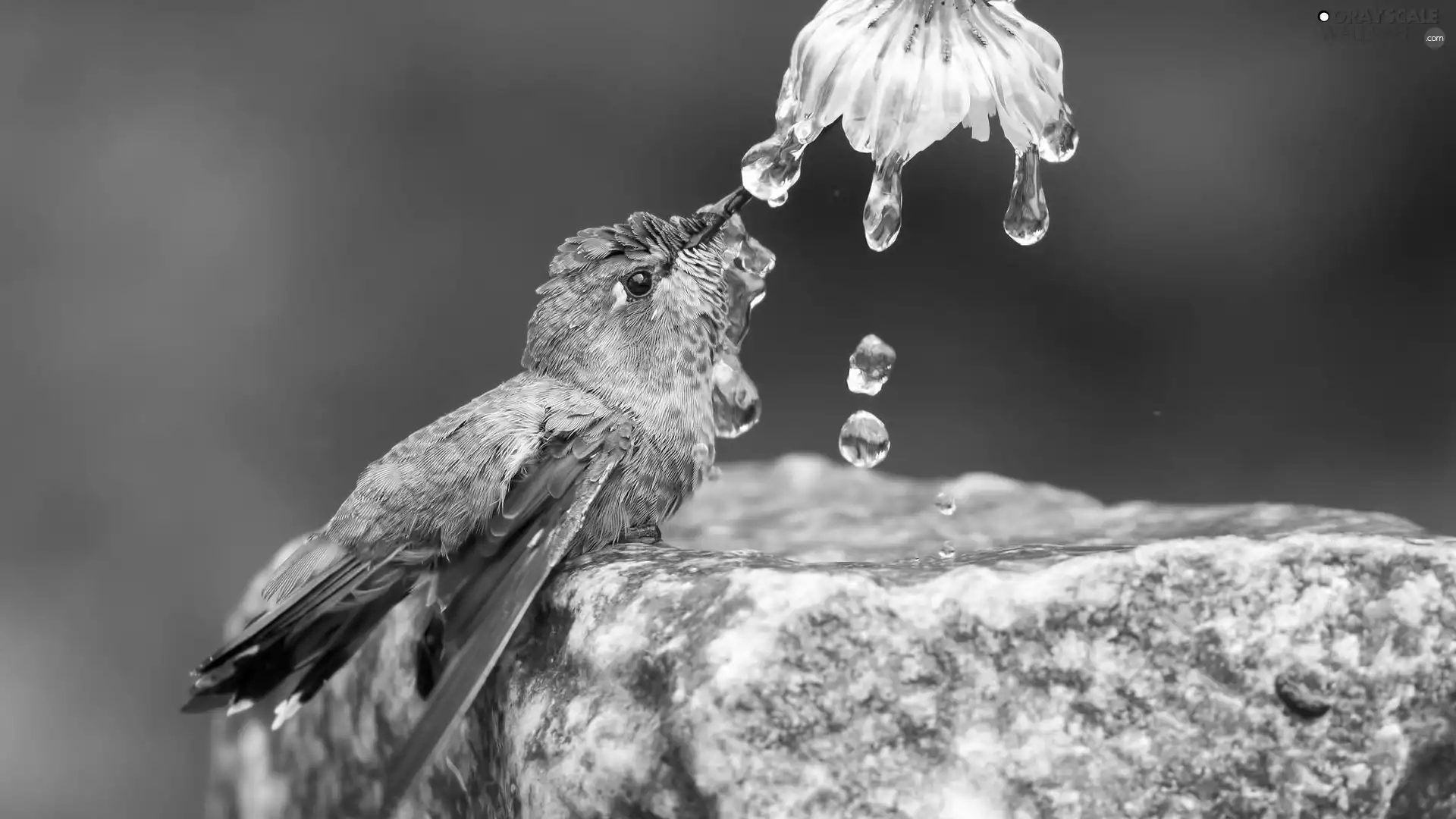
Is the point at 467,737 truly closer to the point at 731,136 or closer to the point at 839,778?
the point at 839,778

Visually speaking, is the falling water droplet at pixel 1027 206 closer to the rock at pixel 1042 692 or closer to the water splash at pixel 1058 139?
the water splash at pixel 1058 139

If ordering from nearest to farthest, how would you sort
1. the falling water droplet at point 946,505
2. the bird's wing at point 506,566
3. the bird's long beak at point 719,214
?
the bird's wing at point 506,566, the bird's long beak at point 719,214, the falling water droplet at point 946,505

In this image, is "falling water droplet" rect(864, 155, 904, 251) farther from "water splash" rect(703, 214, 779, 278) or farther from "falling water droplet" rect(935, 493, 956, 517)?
"falling water droplet" rect(935, 493, 956, 517)

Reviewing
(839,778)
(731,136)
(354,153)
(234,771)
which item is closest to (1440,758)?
(839,778)

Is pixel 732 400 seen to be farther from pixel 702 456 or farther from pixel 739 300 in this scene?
pixel 702 456

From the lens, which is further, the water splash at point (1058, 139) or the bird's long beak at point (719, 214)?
the bird's long beak at point (719, 214)

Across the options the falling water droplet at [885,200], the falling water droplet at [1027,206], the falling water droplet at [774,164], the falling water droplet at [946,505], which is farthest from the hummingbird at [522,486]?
the falling water droplet at [946,505]
